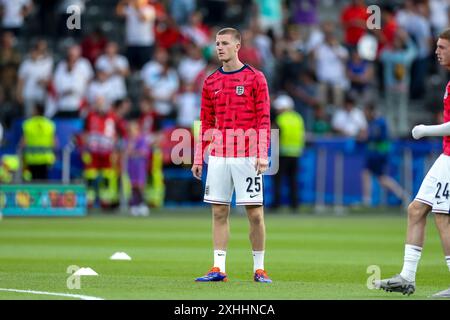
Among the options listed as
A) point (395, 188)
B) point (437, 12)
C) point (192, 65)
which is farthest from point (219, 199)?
point (437, 12)

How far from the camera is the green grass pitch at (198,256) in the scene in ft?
38.3

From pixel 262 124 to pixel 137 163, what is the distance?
53.8ft

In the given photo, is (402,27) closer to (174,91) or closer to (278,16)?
(278,16)

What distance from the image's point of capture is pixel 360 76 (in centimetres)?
3131

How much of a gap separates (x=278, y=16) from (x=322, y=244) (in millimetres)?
14812

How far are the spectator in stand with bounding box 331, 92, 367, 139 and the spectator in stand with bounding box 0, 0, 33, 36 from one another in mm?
8922

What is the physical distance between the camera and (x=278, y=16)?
33.2 meters

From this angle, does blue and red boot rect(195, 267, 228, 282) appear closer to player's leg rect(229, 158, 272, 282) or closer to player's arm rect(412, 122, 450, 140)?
player's leg rect(229, 158, 272, 282)

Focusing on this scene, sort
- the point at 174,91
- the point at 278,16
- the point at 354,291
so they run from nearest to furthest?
the point at 354,291 → the point at 174,91 → the point at 278,16

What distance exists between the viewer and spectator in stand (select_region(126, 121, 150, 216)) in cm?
2833

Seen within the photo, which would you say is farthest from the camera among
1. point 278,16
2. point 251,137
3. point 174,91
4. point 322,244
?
point 278,16

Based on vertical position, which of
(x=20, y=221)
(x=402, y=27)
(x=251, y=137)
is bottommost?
(x=20, y=221)

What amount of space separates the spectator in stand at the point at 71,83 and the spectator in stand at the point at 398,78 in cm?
784
